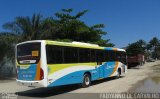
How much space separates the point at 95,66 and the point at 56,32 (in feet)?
46.1

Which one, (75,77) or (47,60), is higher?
(47,60)

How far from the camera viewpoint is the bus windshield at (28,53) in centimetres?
1370

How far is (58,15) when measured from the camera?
3453cm

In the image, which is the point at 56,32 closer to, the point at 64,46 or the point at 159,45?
the point at 64,46

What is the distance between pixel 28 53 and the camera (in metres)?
14.1

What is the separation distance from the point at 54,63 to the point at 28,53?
56.0 inches

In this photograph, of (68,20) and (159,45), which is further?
(159,45)

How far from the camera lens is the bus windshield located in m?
13.7

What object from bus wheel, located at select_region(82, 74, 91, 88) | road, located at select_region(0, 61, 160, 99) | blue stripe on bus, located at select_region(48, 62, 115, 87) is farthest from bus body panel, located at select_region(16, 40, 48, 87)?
bus wheel, located at select_region(82, 74, 91, 88)

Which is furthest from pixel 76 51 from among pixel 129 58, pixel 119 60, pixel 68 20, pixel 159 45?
pixel 159 45

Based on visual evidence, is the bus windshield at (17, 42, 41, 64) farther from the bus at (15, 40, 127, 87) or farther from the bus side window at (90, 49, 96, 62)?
the bus side window at (90, 49, 96, 62)

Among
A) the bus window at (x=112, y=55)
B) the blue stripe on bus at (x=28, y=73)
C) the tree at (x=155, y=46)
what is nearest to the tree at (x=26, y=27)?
the bus window at (x=112, y=55)

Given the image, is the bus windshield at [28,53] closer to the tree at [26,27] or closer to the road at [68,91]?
the road at [68,91]

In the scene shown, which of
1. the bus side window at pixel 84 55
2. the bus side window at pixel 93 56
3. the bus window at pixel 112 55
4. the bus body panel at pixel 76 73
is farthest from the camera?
the bus window at pixel 112 55
